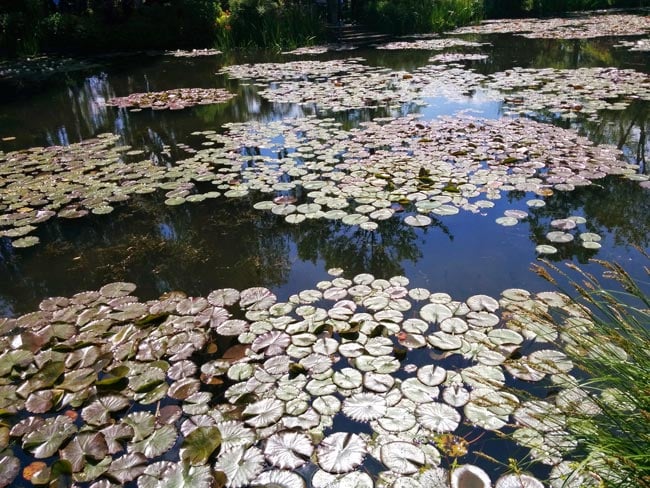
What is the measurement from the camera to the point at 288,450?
173cm

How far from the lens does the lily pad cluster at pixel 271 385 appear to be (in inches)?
66.3

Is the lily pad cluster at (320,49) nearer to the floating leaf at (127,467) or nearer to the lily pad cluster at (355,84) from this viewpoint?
the lily pad cluster at (355,84)

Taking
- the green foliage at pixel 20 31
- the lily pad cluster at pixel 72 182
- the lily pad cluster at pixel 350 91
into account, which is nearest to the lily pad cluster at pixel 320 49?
the lily pad cluster at pixel 350 91

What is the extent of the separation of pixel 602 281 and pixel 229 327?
2172 mm

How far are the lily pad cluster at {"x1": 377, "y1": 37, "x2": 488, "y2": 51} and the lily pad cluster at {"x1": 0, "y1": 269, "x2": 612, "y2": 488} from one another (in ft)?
36.7

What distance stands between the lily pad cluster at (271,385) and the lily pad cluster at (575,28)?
12795mm

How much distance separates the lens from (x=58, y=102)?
8477mm

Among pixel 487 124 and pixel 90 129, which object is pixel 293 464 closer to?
pixel 487 124

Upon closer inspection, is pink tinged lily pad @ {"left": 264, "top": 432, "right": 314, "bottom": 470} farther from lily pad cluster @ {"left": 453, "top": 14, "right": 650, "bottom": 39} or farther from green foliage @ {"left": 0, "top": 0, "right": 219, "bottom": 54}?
green foliage @ {"left": 0, "top": 0, "right": 219, "bottom": 54}

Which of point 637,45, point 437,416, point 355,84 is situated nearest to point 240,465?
point 437,416

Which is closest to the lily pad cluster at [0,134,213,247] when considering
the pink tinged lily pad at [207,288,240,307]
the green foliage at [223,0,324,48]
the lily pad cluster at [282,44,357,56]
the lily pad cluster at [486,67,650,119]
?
the pink tinged lily pad at [207,288,240,307]

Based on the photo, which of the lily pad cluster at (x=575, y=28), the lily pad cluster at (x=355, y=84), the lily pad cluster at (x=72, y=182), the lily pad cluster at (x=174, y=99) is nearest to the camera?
the lily pad cluster at (x=72, y=182)

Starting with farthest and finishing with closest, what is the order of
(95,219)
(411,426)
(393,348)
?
1. (95,219)
2. (393,348)
3. (411,426)

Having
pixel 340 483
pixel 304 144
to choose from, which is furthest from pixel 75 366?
pixel 304 144
